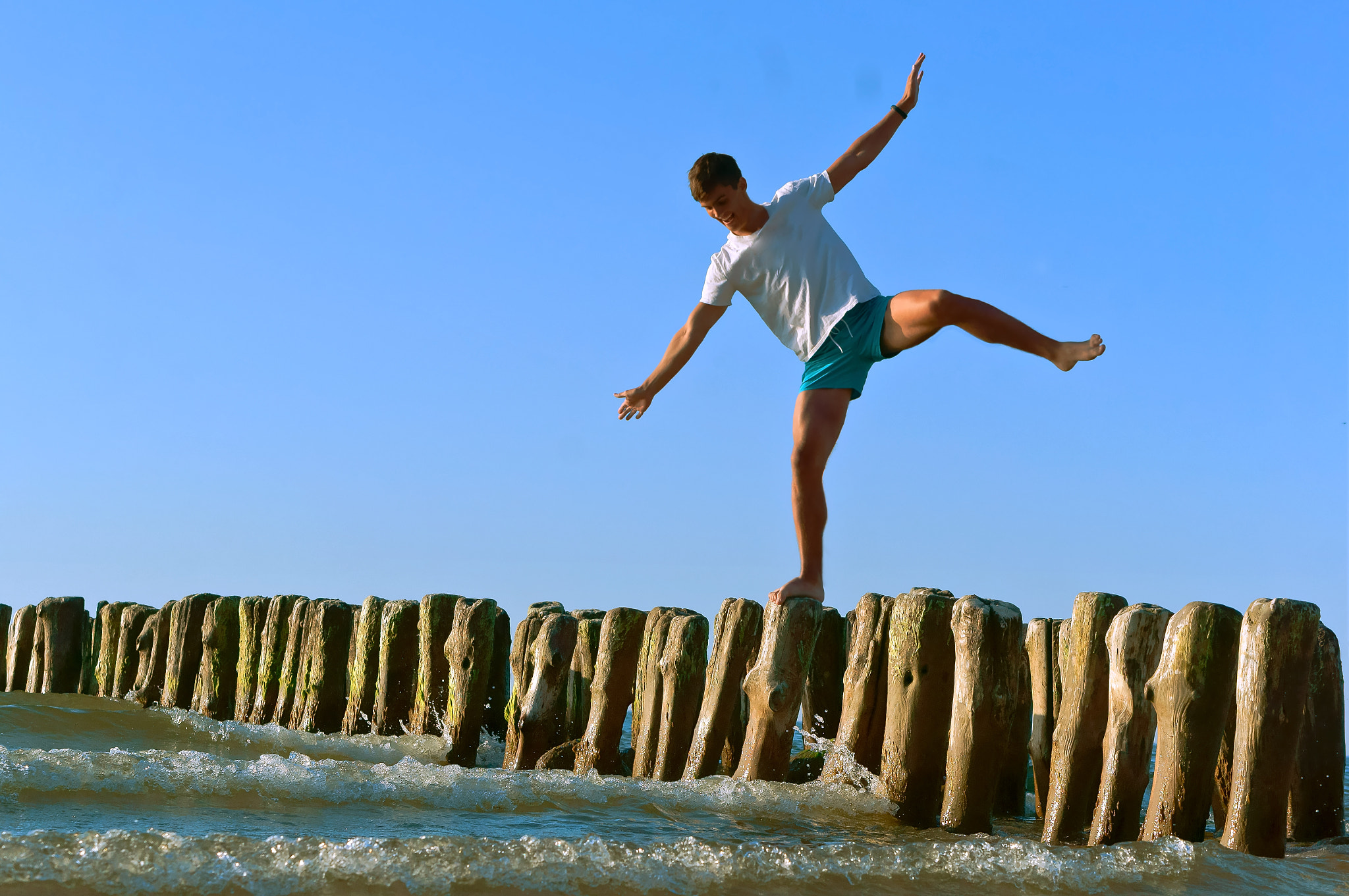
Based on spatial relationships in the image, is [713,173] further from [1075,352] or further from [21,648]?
[21,648]

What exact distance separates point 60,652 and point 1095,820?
1202 cm

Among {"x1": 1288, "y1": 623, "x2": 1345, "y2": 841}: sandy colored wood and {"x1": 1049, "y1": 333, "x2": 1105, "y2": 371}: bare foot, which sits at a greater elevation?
{"x1": 1049, "y1": 333, "x2": 1105, "y2": 371}: bare foot

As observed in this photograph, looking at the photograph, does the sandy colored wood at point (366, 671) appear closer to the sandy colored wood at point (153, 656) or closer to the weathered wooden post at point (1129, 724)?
the sandy colored wood at point (153, 656)

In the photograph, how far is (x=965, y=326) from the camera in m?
4.86

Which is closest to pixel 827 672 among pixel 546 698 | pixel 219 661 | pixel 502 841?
pixel 546 698

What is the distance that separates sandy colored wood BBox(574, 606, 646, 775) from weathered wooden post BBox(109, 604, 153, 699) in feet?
22.6

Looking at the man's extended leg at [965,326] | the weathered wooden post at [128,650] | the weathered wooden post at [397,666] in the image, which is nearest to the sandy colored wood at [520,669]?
the weathered wooden post at [397,666]

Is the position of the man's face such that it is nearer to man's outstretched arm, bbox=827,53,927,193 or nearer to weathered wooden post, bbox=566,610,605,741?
man's outstretched arm, bbox=827,53,927,193

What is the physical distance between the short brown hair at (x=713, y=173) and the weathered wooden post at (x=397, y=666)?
3.55m

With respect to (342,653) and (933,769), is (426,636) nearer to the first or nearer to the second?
(342,653)

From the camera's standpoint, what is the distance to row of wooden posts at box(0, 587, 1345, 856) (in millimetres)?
3980

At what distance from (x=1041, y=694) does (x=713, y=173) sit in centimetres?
301

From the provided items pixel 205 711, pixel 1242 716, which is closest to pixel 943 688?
pixel 1242 716

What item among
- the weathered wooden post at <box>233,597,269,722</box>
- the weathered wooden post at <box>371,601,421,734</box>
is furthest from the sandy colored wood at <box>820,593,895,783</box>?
the weathered wooden post at <box>233,597,269,722</box>
